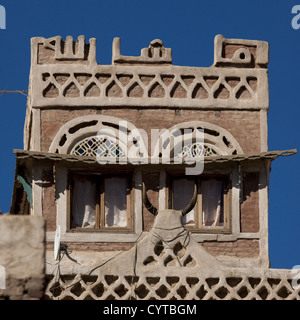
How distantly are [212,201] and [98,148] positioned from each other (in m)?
2.24

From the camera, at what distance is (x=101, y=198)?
28062 mm

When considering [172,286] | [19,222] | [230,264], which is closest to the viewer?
[19,222]

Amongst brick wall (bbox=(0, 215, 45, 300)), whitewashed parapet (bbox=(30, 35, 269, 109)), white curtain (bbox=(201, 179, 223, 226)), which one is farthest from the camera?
whitewashed parapet (bbox=(30, 35, 269, 109))

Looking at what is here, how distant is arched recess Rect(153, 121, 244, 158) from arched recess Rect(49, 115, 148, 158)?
1.31 ft

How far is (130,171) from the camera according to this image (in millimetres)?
28031

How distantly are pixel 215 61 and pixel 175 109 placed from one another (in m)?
1.17

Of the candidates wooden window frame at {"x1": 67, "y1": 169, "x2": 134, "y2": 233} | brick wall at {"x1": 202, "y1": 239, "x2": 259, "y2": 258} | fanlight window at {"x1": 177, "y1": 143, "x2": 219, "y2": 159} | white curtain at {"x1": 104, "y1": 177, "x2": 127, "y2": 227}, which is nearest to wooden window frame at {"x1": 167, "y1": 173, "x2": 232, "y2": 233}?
brick wall at {"x1": 202, "y1": 239, "x2": 259, "y2": 258}

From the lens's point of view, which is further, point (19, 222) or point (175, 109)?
point (175, 109)

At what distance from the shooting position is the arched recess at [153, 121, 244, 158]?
2825 cm

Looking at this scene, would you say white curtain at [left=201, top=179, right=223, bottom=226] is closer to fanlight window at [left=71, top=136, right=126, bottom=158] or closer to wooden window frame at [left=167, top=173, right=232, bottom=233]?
wooden window frame at [left=167, top=173, right=232, bottom=233]

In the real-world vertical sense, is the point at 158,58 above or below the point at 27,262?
above

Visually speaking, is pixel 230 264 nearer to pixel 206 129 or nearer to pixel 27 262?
pixel 206 129

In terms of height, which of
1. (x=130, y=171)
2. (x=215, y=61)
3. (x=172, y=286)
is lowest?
(x=172, y=286)

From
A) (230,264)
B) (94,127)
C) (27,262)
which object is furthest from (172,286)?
(27,262)
